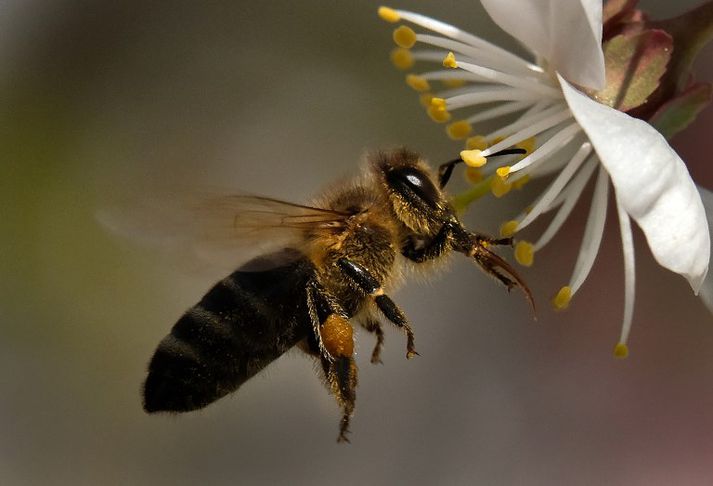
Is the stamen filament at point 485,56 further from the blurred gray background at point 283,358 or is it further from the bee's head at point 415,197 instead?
the blurred gray background at point 283,358

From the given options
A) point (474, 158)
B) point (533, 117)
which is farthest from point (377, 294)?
point (533, 117)

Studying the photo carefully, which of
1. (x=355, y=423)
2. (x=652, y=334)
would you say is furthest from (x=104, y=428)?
(x=652, y=334)

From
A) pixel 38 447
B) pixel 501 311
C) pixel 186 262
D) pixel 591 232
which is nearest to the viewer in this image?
pixel 186 262

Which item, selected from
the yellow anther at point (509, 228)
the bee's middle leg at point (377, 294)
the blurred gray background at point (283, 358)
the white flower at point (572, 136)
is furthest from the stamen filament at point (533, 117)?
the blurred gray background at point (283, 358)

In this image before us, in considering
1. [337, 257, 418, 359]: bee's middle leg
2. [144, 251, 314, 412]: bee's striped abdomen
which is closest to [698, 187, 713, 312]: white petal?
[337, 257, 418, 359]: bee's middle leg

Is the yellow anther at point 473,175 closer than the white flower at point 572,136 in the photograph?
No

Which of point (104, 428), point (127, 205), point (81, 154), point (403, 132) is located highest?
point (127, 205)

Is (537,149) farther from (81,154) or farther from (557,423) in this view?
(81,154)

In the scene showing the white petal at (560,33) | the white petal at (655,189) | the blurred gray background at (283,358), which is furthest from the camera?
the blurred gray background at (283,358)
